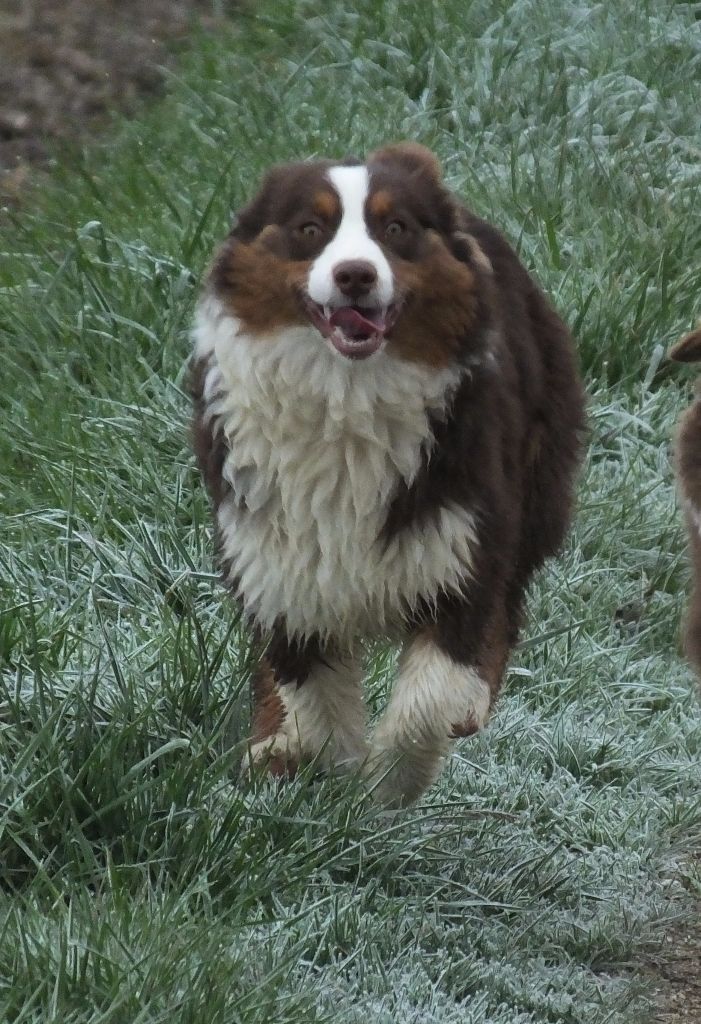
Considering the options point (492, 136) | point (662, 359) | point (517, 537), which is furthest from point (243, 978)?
point (492, 136)

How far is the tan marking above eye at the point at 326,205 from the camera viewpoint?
388cm

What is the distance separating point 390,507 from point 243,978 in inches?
45.5

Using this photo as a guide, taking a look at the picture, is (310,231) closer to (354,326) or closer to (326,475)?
(354,326)

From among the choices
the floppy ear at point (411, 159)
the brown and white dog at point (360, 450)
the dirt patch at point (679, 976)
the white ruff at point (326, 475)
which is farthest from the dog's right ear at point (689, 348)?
the dirt patch at point (679, 976)

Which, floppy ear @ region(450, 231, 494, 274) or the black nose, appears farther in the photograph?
floppy ear @ region(450, 231, 494, 274)

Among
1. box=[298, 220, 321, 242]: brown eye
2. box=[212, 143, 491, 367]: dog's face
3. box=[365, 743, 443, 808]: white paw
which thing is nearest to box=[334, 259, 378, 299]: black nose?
box=[212, 143, 491, 367]: dog's face

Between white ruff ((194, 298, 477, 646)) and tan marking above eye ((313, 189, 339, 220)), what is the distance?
25 cm

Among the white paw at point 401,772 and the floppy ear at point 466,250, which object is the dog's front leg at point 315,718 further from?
the floppy ear at point 466,250

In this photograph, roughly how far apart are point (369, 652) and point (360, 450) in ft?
1.94

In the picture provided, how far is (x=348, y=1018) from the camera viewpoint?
340cm

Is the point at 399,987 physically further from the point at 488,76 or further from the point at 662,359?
the point at 488,76

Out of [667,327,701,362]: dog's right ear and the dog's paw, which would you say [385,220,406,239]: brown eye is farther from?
the dog's paw

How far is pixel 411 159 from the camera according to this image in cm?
412

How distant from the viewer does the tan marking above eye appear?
3.88 m
